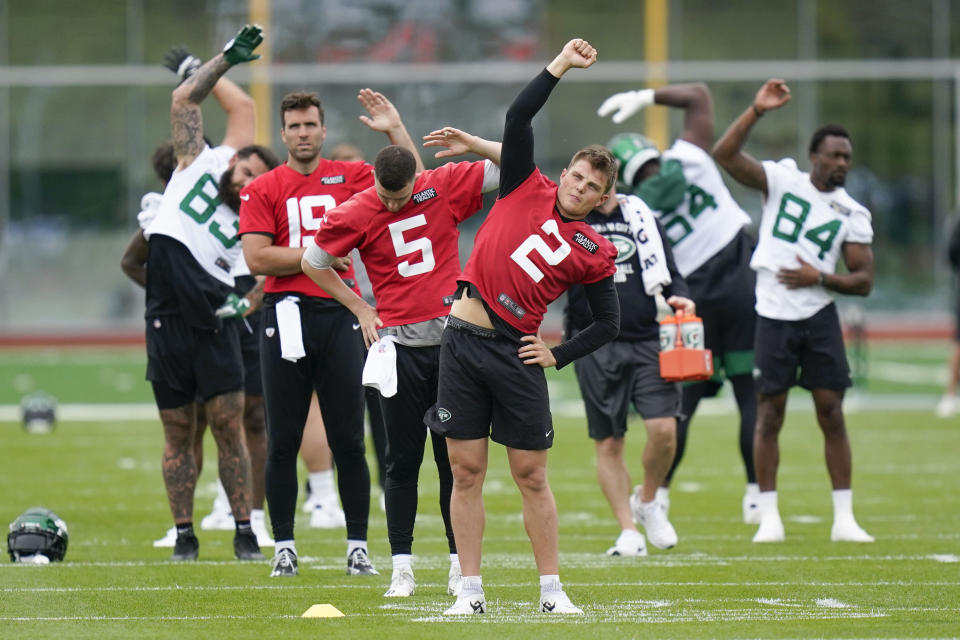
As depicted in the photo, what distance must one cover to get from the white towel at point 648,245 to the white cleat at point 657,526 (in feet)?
3.89

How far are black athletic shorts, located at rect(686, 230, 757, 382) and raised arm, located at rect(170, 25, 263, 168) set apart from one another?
3454 millimetres

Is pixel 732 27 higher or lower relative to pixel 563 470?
higher

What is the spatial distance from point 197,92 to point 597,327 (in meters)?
2.83

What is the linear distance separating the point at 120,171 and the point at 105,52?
2.19m

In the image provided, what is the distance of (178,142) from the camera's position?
29.1 ft

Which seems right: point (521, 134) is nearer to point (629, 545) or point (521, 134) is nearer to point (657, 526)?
point (629, 545)

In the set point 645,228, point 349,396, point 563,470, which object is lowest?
point 563,470

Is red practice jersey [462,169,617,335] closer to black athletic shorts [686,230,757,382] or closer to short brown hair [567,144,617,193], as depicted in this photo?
short brown hair [567,144,617,193]

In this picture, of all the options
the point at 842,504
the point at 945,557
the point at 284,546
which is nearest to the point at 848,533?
the point at 842,504

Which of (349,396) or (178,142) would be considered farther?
(178,142)

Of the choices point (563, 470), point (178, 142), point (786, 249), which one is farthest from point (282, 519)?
point (563, 470)

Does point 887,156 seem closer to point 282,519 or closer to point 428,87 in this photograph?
point 428,87

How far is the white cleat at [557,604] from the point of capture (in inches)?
270

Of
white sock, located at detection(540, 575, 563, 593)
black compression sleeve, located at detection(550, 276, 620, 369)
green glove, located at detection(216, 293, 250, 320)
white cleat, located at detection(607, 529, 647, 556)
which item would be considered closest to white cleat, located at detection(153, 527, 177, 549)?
green glove, located at detection(216, 293, 250, 320)
